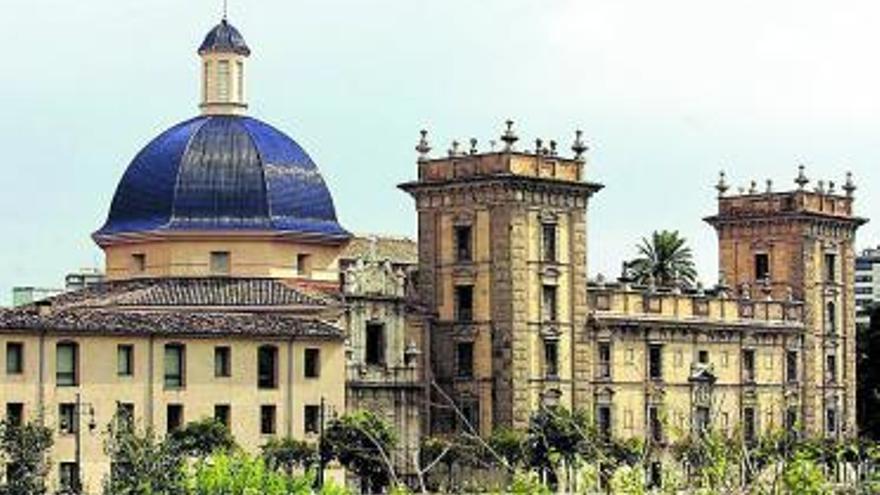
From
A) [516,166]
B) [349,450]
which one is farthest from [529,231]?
[349,450]

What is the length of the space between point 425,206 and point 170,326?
45.8 ft

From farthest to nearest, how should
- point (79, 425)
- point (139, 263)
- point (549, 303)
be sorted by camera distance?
point (549, 303) → point (139, 263) → point (79, 425)

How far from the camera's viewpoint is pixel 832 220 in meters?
103

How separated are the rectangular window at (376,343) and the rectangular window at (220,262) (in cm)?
582

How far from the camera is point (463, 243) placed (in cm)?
8750

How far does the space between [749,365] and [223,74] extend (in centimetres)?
2367

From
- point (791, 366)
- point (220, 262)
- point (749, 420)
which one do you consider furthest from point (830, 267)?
point (220, 262)

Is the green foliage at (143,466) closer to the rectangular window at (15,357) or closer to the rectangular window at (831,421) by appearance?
the rectangular window at (15,357)

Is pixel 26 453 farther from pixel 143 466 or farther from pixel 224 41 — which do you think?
pixel 224 41

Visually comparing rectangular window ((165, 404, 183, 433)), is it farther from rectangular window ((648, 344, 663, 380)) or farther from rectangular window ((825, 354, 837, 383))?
rectangular window ((825, 354, 837, 383))

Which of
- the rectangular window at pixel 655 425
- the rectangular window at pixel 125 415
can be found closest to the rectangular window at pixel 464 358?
the rectangular window at pixel 655 425

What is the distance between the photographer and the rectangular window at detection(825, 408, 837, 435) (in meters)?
102

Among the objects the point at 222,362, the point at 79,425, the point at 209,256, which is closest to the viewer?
the point at 79,425

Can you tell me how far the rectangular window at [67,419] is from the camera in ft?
245
